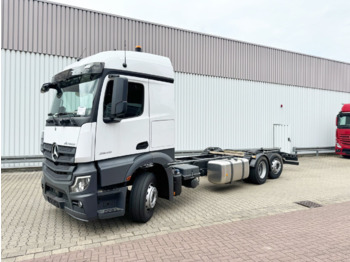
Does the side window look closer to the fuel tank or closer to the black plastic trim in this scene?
the black plastic trim

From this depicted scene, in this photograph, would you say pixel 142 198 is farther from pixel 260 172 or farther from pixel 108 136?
pixel 260 172

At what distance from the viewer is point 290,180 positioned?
9.23 m

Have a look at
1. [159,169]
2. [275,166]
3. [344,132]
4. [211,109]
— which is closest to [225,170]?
[159,169]

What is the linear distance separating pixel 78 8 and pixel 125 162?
8756 millimetres

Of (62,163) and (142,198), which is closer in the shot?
(62,163)

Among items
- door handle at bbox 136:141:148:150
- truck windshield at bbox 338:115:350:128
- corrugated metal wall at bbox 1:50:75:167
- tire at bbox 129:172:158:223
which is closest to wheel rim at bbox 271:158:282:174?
tire at bbox 129:172:158:223

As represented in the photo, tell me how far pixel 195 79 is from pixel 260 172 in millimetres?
6098

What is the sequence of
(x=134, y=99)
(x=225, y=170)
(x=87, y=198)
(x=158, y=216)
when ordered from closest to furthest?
1. (x=87, y=198)
2. (x=134, y=99)
3. (x=158, y=216)
4. (x=225, y=170)

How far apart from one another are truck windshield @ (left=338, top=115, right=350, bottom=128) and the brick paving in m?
12.0

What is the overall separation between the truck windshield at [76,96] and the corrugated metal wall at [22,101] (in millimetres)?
5660

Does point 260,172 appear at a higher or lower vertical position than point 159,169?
lower

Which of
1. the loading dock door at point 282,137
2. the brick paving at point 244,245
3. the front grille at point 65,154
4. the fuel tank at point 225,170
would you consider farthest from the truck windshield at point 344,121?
the front grille at point 65,154

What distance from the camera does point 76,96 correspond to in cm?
464

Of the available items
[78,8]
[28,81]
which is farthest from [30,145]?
[78,8]
